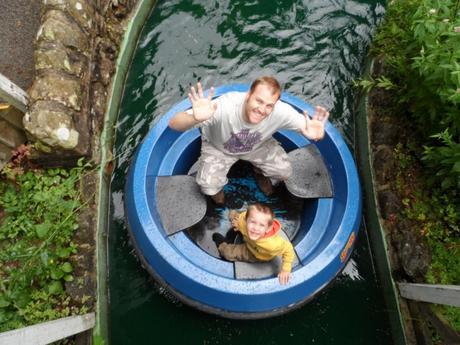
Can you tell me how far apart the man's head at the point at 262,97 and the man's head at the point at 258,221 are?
537 millimetres

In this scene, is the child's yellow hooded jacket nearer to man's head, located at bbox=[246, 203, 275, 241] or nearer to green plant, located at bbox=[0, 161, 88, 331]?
man's head, located at bbox=[246, 203, 275, 241]

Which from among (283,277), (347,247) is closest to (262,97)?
(283,277)

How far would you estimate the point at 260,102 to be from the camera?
7.69 ft

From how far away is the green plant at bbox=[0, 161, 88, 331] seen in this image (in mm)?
2625

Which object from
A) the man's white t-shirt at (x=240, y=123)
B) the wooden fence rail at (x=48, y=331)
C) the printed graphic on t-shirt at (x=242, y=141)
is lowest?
the wooden fence rail at (x=48, y=331)

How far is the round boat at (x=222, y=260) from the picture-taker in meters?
2.65

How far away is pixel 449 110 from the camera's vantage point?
278 centimetres

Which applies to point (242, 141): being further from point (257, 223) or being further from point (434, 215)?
point (434, 215)

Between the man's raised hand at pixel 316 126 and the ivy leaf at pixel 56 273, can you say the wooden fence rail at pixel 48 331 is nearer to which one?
the ivy leaf at pixel 56 273

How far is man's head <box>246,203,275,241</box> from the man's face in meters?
0.53

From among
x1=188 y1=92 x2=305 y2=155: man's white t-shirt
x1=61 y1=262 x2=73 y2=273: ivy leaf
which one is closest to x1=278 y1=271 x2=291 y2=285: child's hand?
x1=188 y1=92 x2=305 y2=155: man's white t-shirt

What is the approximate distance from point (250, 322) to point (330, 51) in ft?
8.43

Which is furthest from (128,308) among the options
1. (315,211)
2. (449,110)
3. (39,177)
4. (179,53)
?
(449,110)

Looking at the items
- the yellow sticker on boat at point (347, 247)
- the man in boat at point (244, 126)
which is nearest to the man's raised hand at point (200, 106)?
the man in boat at point (244, 126)
